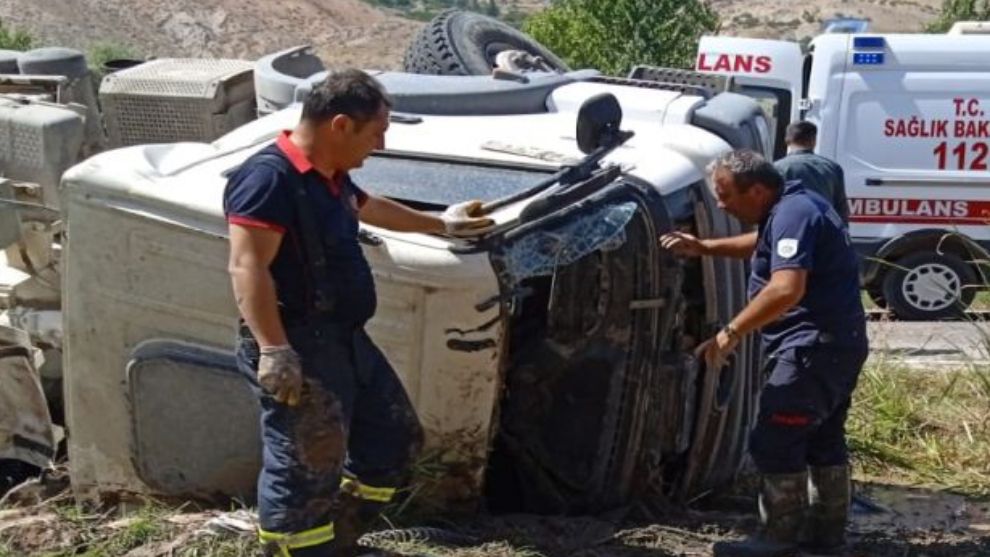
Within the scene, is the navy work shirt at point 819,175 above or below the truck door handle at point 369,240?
below

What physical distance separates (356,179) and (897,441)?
2784 millimetres

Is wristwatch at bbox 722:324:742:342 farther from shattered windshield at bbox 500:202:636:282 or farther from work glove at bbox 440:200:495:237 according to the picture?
work glove at bbox 440:200:495:237

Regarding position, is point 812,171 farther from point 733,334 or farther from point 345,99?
point 345,99

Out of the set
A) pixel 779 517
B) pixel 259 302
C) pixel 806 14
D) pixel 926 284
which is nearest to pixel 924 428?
pixel 779 517

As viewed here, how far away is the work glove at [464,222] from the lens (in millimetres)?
4312

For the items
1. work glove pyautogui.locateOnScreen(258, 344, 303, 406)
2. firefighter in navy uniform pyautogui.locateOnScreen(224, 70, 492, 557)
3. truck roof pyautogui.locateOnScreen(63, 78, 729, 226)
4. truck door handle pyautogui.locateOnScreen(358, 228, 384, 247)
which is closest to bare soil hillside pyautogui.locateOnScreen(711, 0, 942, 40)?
truck roof pyautogui.locateOnScreen(63, 78, 729, 226)

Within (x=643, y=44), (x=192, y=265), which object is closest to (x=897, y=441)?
(x=192, y=265)

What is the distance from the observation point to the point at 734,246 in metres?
4.75

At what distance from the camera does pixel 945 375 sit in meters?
7.11

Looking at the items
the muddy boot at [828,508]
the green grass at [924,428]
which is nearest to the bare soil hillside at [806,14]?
the green grass at [924,428]

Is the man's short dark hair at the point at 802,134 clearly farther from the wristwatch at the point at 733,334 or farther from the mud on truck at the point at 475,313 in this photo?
the wristwatch at the point at 733,334

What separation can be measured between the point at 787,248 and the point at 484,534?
1190 millimetres

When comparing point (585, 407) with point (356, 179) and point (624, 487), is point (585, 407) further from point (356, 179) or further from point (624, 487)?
point (356, 179)

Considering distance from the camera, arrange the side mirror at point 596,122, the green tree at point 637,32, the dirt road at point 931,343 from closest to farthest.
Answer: the side mirror at point 596,122
the dirt road at point 931,343
the green tree at point 637,32
